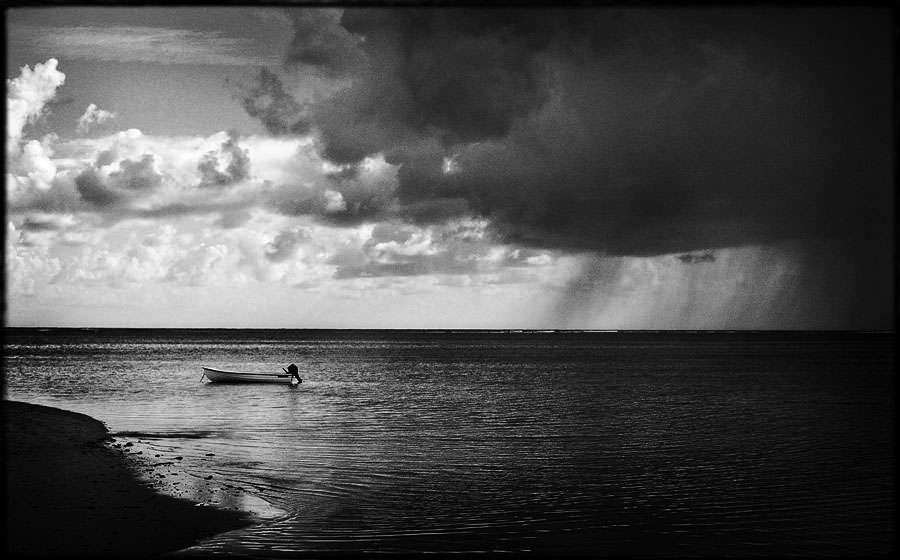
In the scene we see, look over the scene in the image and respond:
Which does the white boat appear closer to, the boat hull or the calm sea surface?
the boat hull

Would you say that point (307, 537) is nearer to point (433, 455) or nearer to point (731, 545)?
point (731, 545)

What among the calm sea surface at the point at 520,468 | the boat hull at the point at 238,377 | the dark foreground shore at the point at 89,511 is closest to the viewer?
the dark foreground shore at the point at 89,511

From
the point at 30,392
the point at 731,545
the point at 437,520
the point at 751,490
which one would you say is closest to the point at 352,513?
the point at 437,520

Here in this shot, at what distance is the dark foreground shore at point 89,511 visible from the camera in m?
Result: 12.7

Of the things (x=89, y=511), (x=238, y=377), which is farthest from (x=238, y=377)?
(x=89, y=511)

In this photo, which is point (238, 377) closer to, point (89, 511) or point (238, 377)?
point (238, 377)

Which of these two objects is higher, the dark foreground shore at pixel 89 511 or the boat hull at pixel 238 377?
the dark foreground shore at pixel 89 511

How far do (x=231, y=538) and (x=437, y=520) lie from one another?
166 inches

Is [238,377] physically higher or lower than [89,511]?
lower

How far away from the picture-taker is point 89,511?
1499cm

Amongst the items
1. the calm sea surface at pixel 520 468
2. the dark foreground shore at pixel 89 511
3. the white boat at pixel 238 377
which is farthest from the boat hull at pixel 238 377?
the dark foreground shore at pixel 89 511

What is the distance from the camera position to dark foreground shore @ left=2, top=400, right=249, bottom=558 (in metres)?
12.7

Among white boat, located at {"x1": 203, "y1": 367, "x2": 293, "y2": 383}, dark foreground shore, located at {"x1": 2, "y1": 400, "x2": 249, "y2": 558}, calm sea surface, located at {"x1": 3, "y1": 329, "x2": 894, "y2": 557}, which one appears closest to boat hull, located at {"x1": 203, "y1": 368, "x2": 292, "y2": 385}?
white boat, located at {"x1": 203, "y1": 367, "x2": 293, "y2": 383}

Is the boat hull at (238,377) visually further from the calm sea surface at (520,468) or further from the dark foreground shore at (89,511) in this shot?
the dark foreground shore at (89,511)
